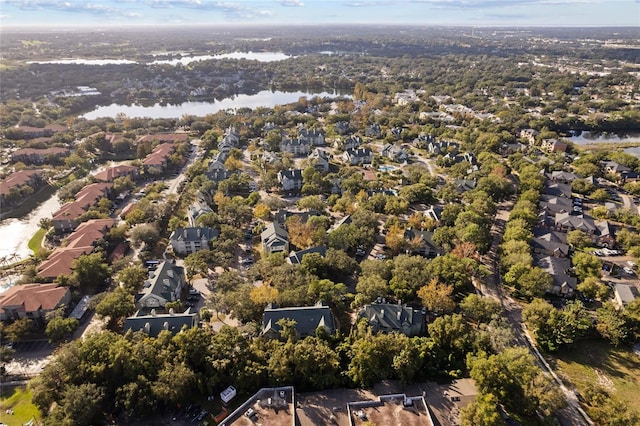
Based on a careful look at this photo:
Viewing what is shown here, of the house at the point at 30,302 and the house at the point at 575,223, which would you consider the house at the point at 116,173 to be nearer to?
the house at the point at 30,302

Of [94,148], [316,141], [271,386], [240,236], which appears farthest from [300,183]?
[94,148]

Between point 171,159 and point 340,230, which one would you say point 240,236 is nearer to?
point 340,230

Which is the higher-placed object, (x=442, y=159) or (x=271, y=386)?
(x=442, y=159)

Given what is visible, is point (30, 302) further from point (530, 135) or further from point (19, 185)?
point (530, 135)

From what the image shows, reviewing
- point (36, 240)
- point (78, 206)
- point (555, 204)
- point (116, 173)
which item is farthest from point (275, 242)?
point (555, 204)

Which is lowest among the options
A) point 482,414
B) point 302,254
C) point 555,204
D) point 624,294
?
point 624,294

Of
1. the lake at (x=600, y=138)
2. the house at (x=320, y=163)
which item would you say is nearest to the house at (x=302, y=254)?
the house at (x=320, y=163)
